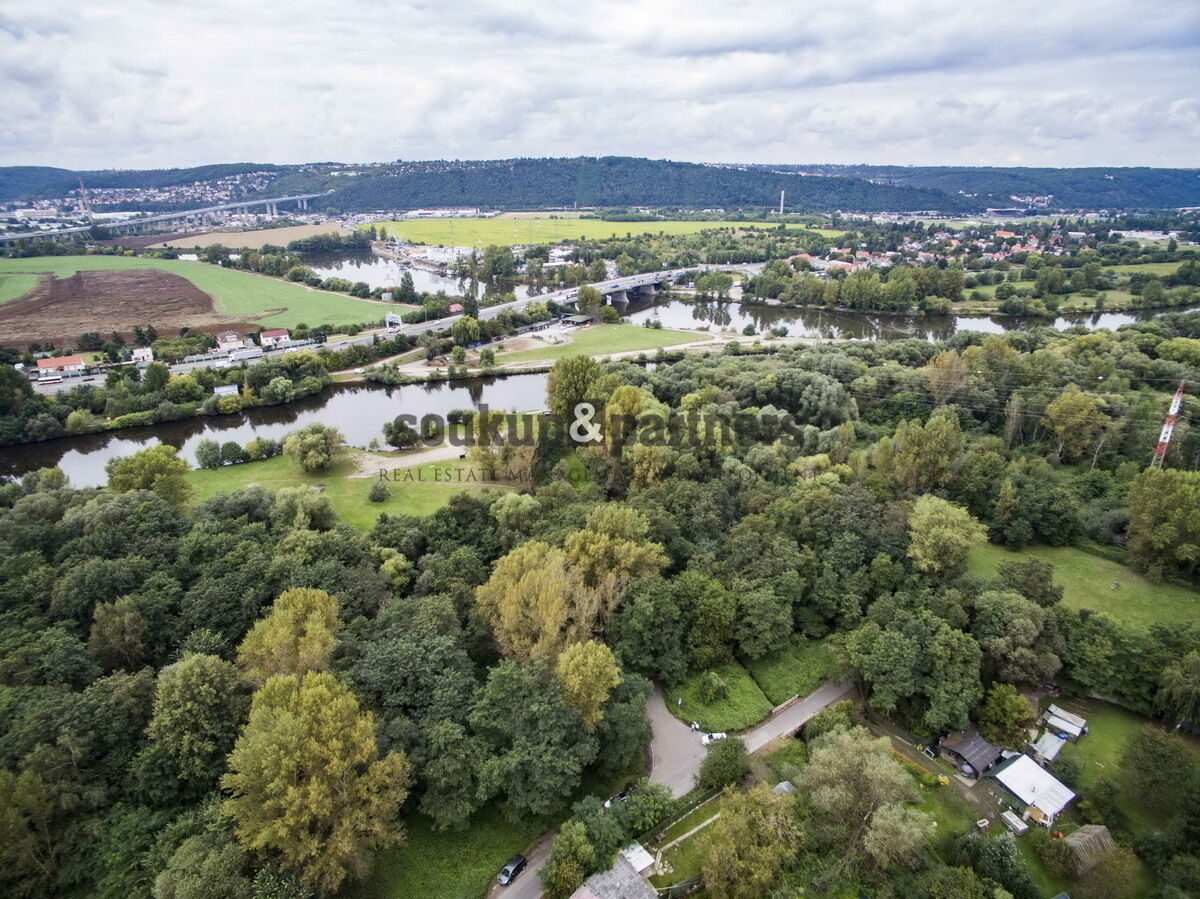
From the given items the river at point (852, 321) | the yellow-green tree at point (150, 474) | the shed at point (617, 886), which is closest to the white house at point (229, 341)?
the yellow-green tree at point (150, 474)

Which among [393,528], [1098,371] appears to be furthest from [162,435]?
[1098,371]

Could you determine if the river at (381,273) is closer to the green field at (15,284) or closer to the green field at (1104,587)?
the green field at (15,284)

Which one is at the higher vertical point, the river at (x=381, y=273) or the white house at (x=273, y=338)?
the river at (x=381, y=273)

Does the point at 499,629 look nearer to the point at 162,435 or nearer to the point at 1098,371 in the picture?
the point at 162,435

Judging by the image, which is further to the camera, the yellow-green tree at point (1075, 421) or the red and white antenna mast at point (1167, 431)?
the yellow-green tree at point (1075, 421)

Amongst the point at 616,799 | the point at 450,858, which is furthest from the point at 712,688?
the point at 450,858

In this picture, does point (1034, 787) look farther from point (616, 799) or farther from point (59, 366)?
point (59, 366)

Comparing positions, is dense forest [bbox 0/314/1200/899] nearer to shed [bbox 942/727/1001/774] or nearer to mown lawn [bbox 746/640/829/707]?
shed [bbox 942/727/1001/774]
